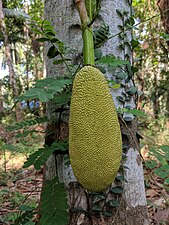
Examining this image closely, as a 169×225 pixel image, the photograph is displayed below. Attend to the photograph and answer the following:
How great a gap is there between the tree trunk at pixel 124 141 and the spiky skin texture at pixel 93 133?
0.95 ft

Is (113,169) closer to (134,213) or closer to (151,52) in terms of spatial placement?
(134,213)

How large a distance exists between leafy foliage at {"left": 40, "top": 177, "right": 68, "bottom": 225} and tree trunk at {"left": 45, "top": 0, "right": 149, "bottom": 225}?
0.07 metres

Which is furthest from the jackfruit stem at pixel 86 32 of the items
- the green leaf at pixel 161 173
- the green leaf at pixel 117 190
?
→ the green leaf at pixel 161 173

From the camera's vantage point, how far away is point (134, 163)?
959 millimetres

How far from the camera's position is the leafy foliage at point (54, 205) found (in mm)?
781

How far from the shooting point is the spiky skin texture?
60 cm

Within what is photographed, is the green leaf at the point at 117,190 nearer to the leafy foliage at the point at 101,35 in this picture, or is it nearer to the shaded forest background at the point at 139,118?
the shaded forest background at the point at 139,118

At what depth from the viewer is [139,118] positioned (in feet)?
15.0

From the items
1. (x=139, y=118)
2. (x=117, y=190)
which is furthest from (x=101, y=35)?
(x=139, y=118)

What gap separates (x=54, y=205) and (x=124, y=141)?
1.04 ft

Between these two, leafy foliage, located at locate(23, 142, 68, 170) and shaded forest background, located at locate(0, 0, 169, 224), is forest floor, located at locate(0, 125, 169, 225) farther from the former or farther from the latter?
leafy foliage, located at locate(23, 142, 68, 170)

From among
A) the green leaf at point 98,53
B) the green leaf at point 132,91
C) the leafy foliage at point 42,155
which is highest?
the green leaf at point 98,53

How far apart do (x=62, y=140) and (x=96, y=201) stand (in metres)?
0.23

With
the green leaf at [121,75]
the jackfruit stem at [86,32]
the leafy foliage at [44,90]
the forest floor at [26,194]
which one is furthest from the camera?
the forest floor at [26,194]
